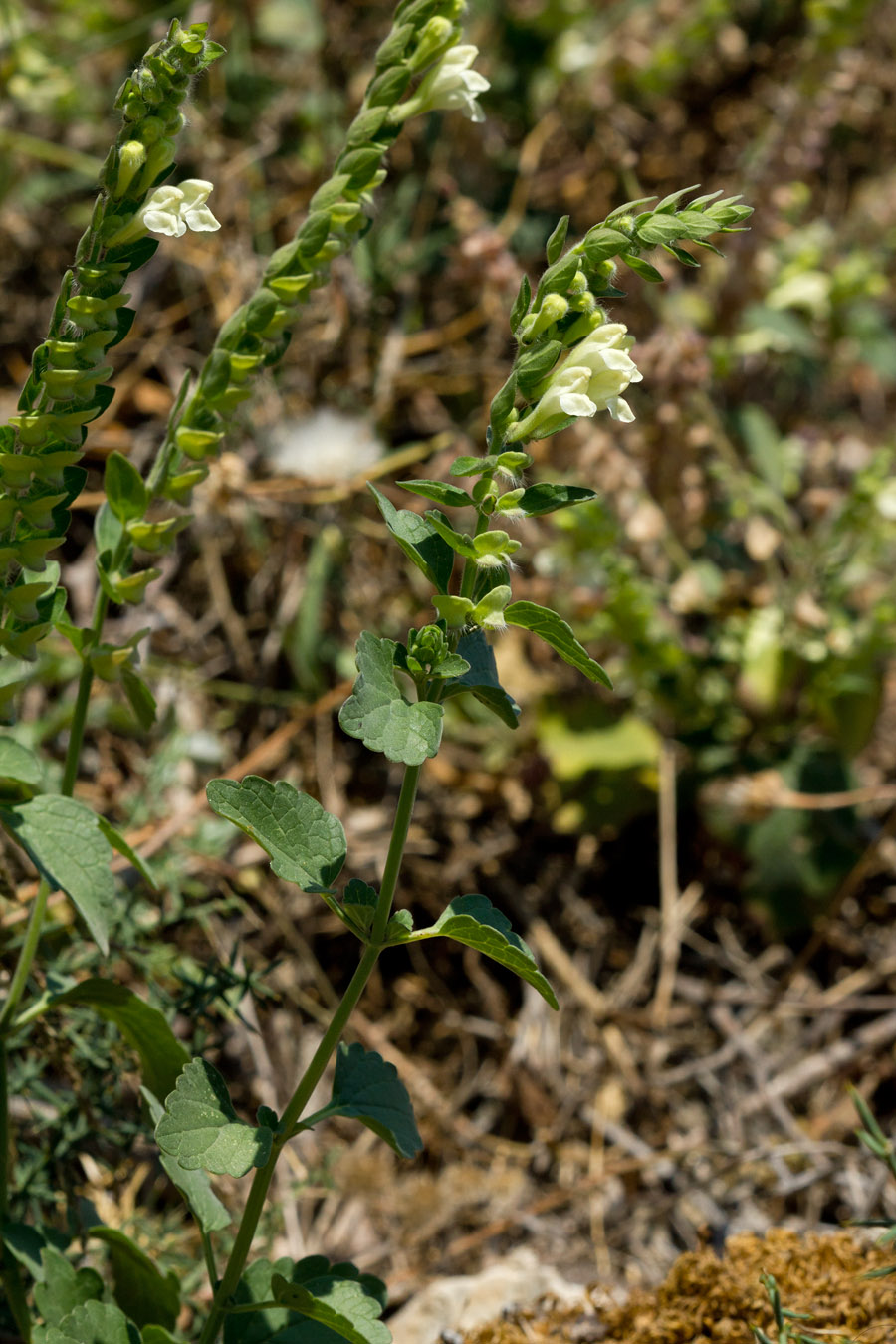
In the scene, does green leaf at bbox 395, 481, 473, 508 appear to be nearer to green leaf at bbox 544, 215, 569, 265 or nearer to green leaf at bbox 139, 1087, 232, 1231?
green leaf at bbox 544, 215, 569, 265

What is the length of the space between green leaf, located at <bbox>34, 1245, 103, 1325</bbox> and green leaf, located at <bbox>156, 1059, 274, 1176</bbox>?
29cm

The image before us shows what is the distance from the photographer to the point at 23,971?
111 cm

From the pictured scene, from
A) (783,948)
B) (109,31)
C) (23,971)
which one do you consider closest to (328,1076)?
(783,948)

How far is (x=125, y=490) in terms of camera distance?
1.05 metres

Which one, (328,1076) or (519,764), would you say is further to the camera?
(519,764)

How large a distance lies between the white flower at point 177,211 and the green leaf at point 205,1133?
0.71 m

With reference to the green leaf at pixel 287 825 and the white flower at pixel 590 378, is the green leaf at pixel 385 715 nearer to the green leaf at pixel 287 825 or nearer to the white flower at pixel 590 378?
the green leaf at pixel 287 825

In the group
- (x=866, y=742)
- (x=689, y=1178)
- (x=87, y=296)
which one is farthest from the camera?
(x=866, y=742)

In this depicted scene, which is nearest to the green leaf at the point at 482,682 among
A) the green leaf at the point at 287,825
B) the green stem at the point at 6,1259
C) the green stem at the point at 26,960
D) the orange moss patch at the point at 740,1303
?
the green leaf at the point at 287,825

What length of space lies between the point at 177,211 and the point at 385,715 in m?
0.47

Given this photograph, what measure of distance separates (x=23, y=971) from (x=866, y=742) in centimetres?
194

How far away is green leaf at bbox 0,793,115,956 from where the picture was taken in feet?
3.30

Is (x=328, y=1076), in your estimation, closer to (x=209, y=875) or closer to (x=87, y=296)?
(x=209, y=875)

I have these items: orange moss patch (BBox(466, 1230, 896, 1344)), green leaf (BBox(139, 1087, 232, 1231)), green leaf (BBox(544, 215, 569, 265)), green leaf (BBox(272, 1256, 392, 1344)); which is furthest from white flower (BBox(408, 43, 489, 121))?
orange moss patch (BBox(466, 1230, 896, 1344))
